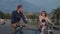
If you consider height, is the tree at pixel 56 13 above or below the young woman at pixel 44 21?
above

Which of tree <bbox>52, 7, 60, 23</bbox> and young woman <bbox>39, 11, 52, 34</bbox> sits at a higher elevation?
tree <bbox>52, 7, 60, 23</bbox>

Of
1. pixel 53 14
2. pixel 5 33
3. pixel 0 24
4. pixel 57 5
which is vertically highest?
pixel 57 5

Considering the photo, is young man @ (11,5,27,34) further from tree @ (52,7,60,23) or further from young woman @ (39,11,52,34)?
tree @ (52,7,60,23)

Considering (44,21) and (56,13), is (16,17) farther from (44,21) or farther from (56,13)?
(56,13)

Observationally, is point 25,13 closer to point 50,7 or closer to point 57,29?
point 50,7

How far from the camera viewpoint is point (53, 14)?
1901 millimetres

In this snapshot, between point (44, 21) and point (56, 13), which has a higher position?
point (56, 13)

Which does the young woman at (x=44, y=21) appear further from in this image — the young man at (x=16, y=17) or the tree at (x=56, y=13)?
the young man at (x=16, y=17)

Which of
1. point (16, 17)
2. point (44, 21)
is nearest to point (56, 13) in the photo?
point (44, 21)

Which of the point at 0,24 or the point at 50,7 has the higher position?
the point at 50,7

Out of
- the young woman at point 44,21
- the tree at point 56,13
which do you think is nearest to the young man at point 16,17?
the young woman at point 44,21

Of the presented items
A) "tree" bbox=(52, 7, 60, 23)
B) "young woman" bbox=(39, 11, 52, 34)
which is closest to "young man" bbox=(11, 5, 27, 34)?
"young woman" bbox=(39, 11, 52, 34)

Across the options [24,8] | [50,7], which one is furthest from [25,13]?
[50,7]

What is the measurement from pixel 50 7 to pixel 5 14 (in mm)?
672
